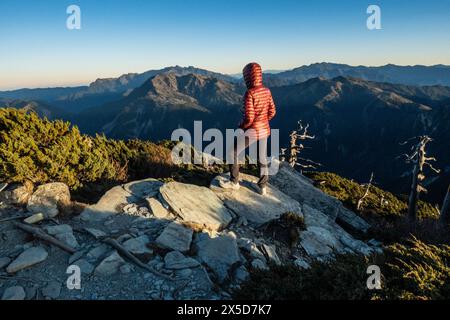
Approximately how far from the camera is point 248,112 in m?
7.56

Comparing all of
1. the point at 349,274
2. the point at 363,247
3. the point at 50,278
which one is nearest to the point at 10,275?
the point at 50,278

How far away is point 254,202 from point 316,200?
375 cm

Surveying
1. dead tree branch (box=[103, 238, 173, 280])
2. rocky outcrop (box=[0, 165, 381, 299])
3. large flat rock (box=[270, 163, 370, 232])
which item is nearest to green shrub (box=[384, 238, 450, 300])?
rocky outcrop (box=[0, 165, 381, 299])

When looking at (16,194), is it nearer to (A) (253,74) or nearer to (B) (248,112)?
(B) (248,112)

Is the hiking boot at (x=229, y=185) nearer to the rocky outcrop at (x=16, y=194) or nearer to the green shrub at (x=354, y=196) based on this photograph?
the rocky outcrop at (x=16, y=194)

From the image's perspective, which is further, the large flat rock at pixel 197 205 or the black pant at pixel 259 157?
the black pant at pixel 259 157

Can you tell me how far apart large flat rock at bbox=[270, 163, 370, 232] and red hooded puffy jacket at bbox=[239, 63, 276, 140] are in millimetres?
3963

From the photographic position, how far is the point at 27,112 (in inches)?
341

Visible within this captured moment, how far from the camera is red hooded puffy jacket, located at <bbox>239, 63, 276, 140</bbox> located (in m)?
7.43

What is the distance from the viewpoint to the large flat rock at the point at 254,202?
8.00m

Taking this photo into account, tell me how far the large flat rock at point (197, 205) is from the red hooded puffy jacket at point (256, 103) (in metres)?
1.86

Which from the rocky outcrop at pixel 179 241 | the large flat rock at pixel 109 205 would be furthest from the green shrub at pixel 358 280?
the large flat rock at pixel 109 205
